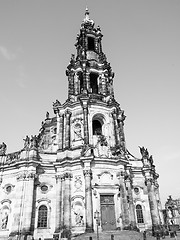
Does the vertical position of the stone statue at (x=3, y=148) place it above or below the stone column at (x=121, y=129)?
below

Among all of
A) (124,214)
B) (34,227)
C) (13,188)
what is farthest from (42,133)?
(124,214)

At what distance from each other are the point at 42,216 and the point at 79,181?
4900 mm

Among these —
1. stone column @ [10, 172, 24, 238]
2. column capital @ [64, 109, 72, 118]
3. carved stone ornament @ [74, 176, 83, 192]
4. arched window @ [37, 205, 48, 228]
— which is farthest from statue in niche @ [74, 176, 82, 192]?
column capital @ [64, 109, 72, 118]

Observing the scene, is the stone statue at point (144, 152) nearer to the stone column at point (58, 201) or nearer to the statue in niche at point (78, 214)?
the statue in niche at point (78, 214)

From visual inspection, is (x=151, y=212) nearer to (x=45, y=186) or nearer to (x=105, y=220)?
(x=105, y=220)

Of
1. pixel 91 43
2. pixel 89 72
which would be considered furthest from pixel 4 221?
pixel 91 43

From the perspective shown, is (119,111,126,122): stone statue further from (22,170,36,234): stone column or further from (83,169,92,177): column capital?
(22,170,36,234): stone column

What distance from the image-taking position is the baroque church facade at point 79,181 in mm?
22016

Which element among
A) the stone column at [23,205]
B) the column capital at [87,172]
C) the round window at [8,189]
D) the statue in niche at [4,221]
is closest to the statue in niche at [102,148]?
the column capital at [87,172]

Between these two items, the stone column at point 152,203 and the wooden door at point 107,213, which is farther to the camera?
the stone column at point 152,203

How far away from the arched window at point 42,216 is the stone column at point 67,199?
2316mm

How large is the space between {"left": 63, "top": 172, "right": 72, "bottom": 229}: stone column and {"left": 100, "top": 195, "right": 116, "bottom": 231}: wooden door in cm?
322

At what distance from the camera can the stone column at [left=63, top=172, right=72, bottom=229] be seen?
71.1 feet

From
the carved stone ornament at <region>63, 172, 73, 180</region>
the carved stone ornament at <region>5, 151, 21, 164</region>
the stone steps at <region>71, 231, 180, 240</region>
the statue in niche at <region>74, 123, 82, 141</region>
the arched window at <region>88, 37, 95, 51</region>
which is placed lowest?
the stone steps at <region>71, 231, 180, 240</region>
